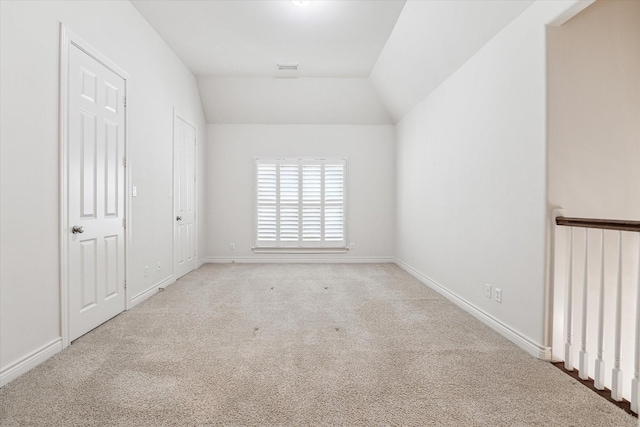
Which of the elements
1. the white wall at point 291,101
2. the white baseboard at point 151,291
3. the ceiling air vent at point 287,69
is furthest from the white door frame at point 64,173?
the white wall at point 291,101

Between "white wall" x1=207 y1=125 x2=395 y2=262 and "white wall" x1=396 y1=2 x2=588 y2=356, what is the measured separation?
5.93 feet

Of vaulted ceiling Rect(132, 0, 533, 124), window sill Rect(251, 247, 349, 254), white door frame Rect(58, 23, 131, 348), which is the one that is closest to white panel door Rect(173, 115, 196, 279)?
vaulted ceiling Rect(132, 0, 533, 124)

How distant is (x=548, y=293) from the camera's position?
8.27 ft

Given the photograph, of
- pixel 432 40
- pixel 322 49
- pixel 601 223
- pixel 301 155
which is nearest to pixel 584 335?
pixel 601 223

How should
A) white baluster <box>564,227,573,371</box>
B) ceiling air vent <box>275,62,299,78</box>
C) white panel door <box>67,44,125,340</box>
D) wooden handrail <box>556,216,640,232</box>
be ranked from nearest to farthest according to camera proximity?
wooden handrail <box>556,216,640,232</box> → white baluster <box>564,227,573,371</box> → white panel door <box>67,44,125,340</box> → ceiling air vent <box>275,62,299,78</box>

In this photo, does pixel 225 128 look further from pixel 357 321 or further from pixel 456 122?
pixel 357 321

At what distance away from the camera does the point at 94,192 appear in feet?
10.2

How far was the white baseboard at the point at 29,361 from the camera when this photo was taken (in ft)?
7.01

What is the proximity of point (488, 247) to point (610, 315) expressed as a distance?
38.4 inches

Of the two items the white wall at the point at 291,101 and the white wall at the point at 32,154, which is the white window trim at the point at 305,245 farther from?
the white wall at the point at 32,154

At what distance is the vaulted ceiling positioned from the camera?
366cm

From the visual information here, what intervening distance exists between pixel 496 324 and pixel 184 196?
4372 mm

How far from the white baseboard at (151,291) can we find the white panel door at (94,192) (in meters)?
0.25

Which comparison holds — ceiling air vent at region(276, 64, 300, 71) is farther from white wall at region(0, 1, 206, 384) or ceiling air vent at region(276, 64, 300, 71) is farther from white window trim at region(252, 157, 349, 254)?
white wall at region(0, 1, 206, 384)
